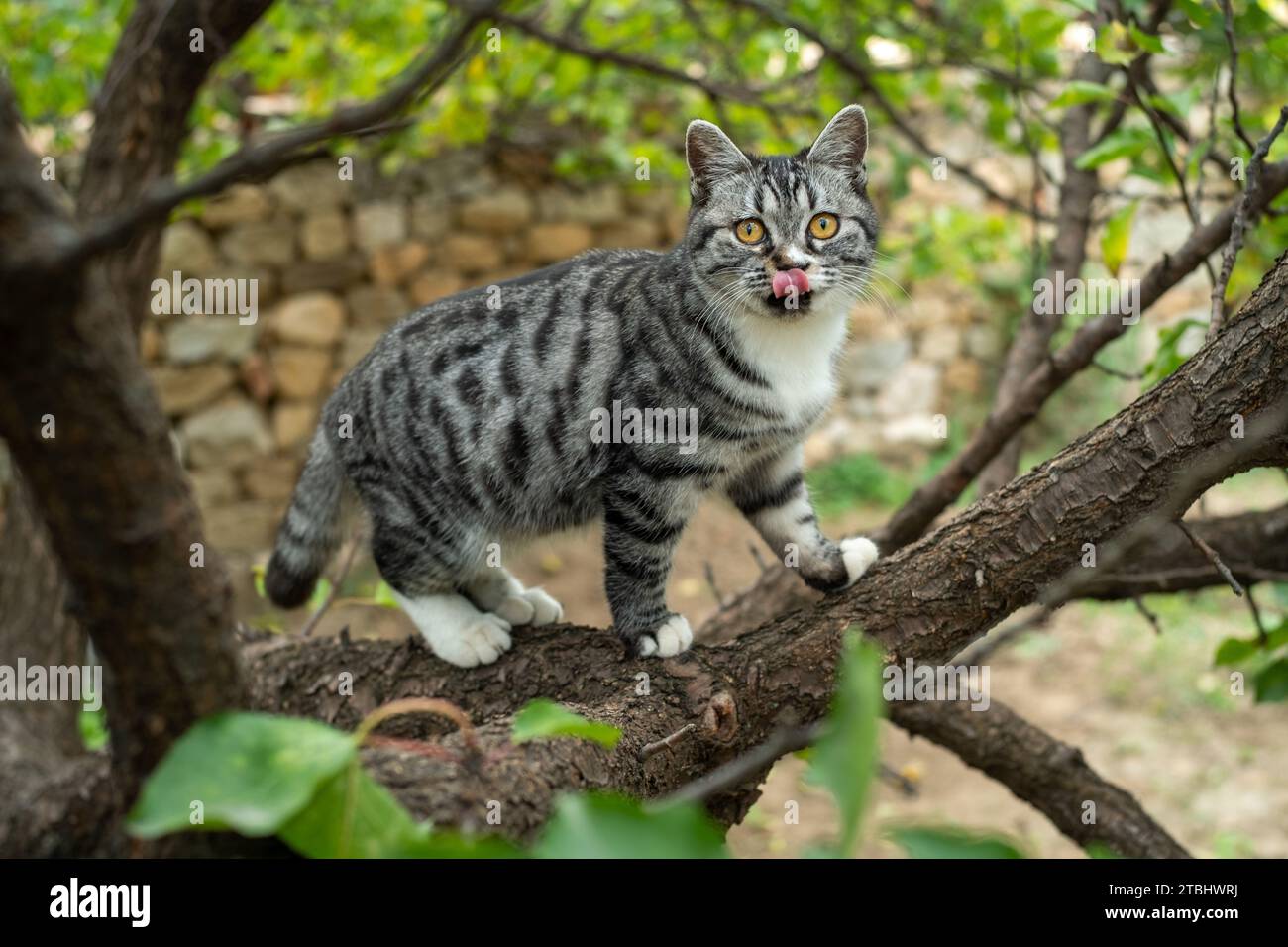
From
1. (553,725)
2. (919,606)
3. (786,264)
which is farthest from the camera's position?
(786,264)

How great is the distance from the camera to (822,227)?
259 cm

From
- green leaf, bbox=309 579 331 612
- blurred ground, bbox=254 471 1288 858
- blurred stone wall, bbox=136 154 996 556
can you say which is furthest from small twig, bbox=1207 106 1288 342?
blurred stone wall, bbox=136 154 996 556

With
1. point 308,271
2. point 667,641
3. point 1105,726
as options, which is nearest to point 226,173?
point 667,641

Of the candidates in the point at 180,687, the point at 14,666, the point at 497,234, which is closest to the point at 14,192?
the point at 180,687

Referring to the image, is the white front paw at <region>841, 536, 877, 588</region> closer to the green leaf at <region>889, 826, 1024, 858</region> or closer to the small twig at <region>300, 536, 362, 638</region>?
the small twig at <region>300, 536, 362, 638</region>

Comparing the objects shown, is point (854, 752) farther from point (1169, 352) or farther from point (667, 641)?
point (1169, 352)

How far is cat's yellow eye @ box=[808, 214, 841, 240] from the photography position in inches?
102

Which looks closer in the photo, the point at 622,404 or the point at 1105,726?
the point at 622,404

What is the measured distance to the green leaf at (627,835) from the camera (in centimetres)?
80

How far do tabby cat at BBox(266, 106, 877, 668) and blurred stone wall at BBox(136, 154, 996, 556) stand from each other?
4.41 meters

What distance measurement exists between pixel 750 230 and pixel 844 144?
0.38 meters

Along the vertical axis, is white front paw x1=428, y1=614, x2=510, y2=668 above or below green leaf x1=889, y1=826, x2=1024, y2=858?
above

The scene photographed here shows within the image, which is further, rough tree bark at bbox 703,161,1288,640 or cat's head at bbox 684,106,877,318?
rough tree bark at bbox 703,161,1288,640
